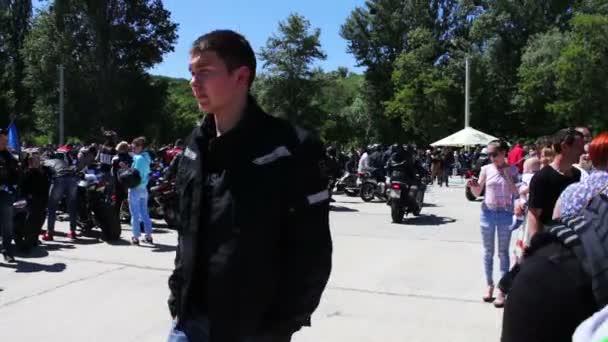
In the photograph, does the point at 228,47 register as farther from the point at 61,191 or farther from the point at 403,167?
the point at 403,167

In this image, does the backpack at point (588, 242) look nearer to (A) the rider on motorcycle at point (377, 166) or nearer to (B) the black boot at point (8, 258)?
(B) the black boot at point (8, 258)

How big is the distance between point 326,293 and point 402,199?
267 inches

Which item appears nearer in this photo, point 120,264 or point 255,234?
point 255,234

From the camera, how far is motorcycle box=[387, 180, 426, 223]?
42.7 feet

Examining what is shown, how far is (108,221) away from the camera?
10062 mm

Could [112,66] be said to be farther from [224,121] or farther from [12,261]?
[224,121]

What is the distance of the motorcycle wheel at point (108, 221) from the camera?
395 inches

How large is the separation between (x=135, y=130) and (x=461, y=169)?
2374 cm

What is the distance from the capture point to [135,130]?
147 feet

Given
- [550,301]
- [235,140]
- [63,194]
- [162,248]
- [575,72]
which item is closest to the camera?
[550,301]

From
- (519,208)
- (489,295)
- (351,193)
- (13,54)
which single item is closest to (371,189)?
(351,193)

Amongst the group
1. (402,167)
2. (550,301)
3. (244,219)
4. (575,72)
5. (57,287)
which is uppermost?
(575,72)

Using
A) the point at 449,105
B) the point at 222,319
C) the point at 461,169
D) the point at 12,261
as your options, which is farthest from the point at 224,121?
the point at 449,105

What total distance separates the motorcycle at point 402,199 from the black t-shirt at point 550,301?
38.0ft
